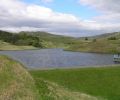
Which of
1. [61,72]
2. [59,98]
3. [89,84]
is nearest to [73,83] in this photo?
[89,84]

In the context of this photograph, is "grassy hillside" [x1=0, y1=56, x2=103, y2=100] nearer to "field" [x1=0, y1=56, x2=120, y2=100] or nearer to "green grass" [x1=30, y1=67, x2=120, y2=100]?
"field" [x1=0, y1=56, x2=120, y2=100]

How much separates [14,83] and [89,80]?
61.8 feet

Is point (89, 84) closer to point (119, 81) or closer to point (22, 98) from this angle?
point (119, 81)

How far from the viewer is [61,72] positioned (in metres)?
42.4

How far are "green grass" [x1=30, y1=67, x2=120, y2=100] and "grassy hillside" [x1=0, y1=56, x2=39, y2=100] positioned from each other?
10806 mm

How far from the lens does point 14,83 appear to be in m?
22.1

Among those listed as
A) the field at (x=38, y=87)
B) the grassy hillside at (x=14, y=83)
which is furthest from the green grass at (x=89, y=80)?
the grassy hillside at (x=14, y=83)

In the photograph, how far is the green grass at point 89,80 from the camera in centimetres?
3506

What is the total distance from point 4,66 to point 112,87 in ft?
58.7

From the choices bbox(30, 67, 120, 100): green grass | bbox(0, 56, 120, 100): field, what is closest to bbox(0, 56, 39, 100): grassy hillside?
bbox(0, 56, 120, 100): field

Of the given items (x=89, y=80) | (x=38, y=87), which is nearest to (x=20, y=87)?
(x=38, y=87)

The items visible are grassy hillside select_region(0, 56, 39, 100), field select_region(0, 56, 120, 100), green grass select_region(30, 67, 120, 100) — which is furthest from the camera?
green grass select_region(30, 67, 120, 100)

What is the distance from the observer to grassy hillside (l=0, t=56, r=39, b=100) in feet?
69.4

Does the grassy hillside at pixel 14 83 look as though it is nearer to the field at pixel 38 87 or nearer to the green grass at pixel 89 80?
the field at pixel 38 87
